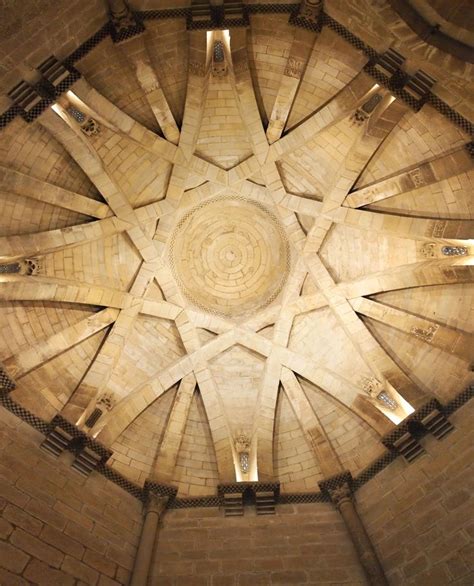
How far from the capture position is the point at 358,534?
988 cm

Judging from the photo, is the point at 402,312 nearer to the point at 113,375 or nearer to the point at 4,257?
the point at 113,375

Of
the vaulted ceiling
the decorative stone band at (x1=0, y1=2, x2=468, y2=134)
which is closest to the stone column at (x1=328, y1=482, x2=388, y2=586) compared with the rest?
the vaulted ceiling

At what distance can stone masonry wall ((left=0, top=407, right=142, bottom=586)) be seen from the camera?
802 centimetres

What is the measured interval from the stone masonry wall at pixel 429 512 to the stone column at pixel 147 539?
4.27 m

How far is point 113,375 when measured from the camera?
40.8 feet

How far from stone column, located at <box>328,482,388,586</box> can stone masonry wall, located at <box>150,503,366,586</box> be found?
192mm

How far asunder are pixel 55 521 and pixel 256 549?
387 cm

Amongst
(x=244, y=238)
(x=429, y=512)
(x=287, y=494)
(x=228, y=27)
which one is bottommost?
(x=429, y=512)

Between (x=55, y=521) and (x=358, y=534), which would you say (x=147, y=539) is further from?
(x=358, y=534)

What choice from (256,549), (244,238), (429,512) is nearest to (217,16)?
(244,238)

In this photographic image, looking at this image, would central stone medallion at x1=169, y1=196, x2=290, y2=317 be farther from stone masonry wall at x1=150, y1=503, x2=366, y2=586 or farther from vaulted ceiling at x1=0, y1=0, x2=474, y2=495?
stone masonry wall at x1=150, y1=503, x2=366, y2=586

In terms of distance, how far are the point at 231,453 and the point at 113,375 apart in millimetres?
3473

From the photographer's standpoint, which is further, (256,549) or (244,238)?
(244,238)

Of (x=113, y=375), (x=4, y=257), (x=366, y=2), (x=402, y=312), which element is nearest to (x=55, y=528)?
(x=113, y=375)
